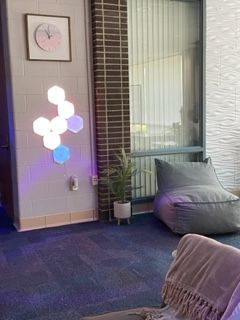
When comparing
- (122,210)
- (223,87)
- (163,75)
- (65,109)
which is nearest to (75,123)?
(65,109)

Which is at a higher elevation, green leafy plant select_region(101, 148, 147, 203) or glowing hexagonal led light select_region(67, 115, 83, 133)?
glowing hexagonal led light select_region(67, 115, 83, 133)

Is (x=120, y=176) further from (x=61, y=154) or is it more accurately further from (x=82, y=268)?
(x=82, y=268)

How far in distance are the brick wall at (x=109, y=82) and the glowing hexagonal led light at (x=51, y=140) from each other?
443mm

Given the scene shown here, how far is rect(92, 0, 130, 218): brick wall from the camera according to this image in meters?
4.20

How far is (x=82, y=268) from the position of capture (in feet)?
10.2

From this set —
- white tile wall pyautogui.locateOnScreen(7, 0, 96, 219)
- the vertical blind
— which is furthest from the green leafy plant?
the vertical blind

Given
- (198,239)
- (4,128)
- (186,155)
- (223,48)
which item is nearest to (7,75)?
(4,128)

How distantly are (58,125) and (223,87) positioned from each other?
7.34 feet

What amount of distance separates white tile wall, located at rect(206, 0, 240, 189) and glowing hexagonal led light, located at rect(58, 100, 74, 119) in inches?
71.0

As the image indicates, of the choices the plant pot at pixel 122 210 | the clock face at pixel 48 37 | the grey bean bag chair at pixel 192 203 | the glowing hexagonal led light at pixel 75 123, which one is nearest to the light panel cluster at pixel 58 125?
the glowing hexagonal led light at pixel 75 123

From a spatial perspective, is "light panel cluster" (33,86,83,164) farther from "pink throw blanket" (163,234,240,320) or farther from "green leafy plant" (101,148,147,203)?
"pink throw blanket" (163,234,240,320)

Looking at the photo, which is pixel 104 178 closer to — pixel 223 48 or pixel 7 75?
pixel 7 75

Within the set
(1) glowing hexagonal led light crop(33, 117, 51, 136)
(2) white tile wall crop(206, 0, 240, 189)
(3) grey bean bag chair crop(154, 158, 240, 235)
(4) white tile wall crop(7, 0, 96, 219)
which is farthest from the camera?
(2) white tile wall crop(206, 0, 240, 189)

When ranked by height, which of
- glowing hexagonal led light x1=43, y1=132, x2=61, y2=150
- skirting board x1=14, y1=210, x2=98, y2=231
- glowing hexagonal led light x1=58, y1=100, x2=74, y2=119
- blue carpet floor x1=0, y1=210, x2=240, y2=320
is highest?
glowing hexagonal led light x1=58, y1=100, x2=74, y2=119
